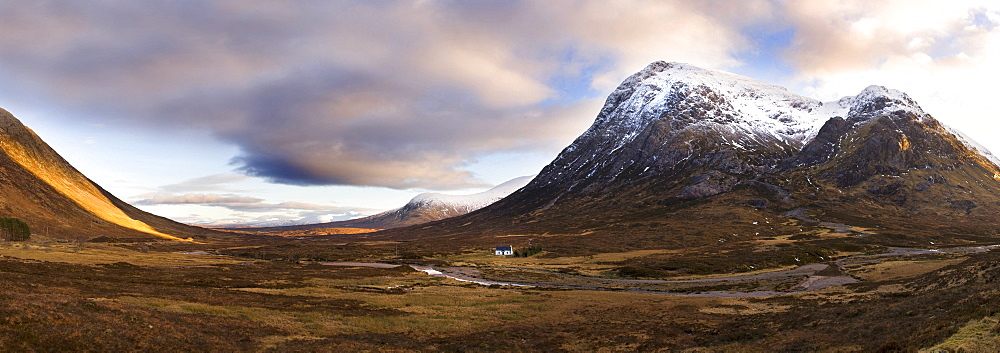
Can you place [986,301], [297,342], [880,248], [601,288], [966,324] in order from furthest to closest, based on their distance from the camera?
[880,248] < [601,288] < [297,342] < [986,301] < [966,324]

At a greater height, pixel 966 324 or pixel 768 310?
pixel 966 324

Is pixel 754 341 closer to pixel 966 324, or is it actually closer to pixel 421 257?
pixel 966 324

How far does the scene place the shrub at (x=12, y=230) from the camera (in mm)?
155875

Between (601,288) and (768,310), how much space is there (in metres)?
43.1

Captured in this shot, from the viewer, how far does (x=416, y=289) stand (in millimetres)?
81938

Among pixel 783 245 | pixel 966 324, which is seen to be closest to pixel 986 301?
pixel 966 324

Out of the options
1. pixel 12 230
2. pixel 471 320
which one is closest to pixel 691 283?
pixel 471 320

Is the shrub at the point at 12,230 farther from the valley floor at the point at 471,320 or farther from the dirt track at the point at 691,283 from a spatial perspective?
the dirt track at the point at 691,283

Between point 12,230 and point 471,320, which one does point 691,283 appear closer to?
point 471,320

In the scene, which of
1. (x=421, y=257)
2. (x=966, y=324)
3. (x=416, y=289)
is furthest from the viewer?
(x=421, y=257)


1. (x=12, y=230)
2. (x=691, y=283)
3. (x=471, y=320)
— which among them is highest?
(x=12, y=230)

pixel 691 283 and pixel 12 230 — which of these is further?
pixel 12 230

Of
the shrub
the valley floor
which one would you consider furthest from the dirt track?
the shrub

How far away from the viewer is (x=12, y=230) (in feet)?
520
